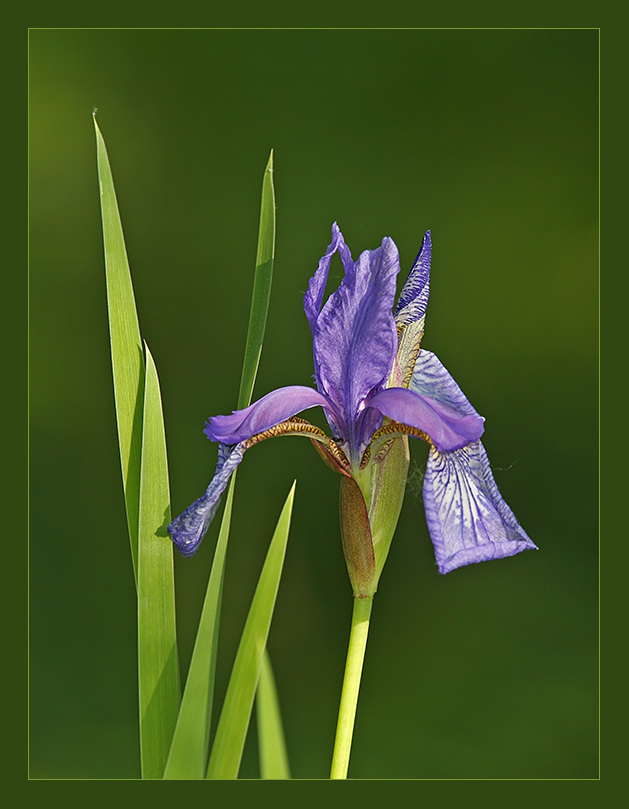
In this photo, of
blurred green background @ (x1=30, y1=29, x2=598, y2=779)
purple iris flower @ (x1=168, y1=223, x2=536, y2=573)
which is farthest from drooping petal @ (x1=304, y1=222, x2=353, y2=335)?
blurred green background @ (x1=30, y1=29, x2=598, y2=779)

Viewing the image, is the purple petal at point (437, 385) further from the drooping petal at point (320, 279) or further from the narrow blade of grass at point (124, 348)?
A: the narrow blade of grass at point (124, 348)

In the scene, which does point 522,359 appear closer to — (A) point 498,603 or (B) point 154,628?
(A) point 498,603

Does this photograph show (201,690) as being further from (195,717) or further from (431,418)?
(431,418)

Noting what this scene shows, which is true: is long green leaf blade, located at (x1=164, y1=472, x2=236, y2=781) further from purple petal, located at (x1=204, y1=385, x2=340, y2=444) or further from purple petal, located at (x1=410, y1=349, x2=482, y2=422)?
purple petal, located at (x1=410, y1=349, x2=482, y2=422)

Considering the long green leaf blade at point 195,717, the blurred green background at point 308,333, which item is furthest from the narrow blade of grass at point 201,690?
the blurred green background at point 308,333

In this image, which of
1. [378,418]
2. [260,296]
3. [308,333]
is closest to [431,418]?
[378,418]
